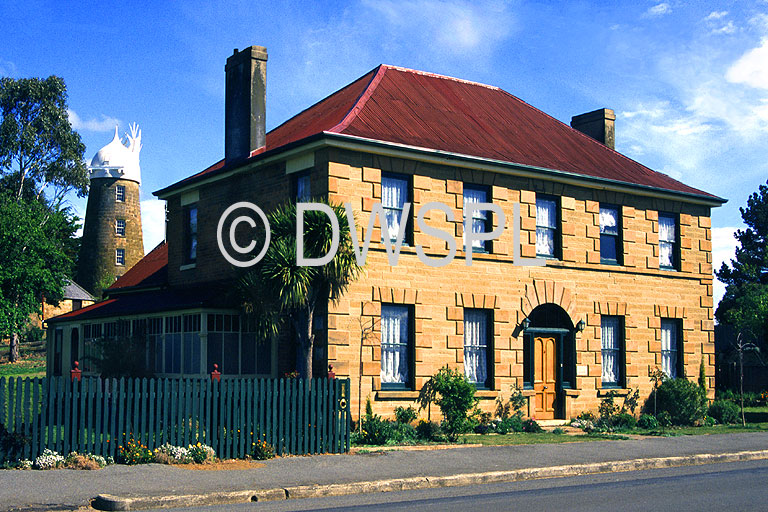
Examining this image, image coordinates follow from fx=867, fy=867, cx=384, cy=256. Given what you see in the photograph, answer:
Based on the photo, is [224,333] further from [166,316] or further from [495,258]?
[495,258]

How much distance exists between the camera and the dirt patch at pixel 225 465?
13906 millimetres

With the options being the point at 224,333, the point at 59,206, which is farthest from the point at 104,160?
the point at 224,333

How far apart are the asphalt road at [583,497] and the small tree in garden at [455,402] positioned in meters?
4.74

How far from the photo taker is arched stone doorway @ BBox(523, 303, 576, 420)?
2320cm

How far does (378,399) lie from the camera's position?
19.7 metres

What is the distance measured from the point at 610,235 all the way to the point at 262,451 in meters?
13.7

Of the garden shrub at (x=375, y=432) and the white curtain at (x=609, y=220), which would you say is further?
the white curtain at (x=609, y=220)

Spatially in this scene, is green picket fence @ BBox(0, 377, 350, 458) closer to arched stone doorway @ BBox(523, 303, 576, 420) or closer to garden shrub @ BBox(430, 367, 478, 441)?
garden shrub @ BBox(430, 367, 478, 441)

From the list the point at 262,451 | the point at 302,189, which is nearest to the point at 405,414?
the point at 262,451

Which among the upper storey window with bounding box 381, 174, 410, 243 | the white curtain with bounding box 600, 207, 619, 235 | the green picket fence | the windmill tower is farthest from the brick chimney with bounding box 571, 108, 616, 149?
the windmill tower

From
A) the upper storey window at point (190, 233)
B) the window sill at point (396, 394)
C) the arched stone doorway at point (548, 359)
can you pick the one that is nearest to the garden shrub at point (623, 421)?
A: the arched stone doorway at point (548, 359)

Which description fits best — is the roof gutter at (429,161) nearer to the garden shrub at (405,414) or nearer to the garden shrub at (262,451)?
the garden shrub at (405,414)

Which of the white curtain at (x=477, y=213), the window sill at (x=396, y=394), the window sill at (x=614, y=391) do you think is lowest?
the window sill at (x=614, y=391)

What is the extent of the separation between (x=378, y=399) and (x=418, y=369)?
4.56 ft
